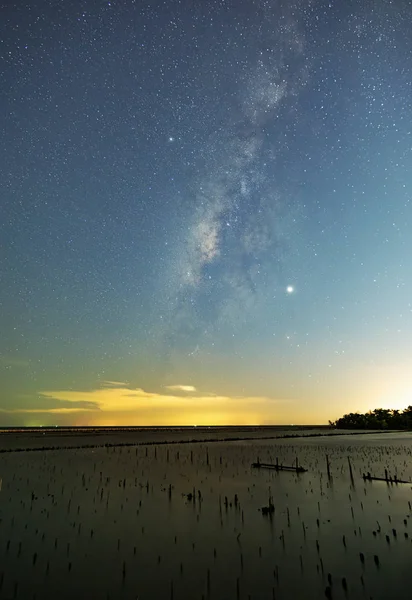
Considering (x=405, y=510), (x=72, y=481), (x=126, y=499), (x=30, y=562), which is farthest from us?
(x=72, y=481)

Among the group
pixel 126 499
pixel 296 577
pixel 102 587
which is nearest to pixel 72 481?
pixel 126 499

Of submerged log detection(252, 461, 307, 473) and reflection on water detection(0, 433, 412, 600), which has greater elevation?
submerged log detection(252, 461, 307, 473)

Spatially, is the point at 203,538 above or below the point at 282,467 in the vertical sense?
below

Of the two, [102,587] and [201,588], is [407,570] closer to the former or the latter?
[201,588]

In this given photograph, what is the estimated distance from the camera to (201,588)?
17.1 meters

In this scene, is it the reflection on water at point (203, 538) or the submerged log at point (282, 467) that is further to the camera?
the submerged log at point (282, 467)

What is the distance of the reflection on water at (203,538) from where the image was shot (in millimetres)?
17375

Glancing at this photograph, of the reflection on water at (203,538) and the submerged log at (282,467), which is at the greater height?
the submerged log at (282,467)

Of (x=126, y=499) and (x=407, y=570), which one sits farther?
(x=126, y=499)

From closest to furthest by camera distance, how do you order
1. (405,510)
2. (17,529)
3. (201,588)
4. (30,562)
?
(201,588) < (30,562) < (17,529) < (405,510)

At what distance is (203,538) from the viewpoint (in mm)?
23953

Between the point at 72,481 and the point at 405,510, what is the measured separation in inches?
1385

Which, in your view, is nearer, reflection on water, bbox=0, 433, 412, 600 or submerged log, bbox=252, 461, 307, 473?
reflection on water, bbox=0, 433, 412, 600

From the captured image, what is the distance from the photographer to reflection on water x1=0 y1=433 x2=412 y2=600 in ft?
57.0
